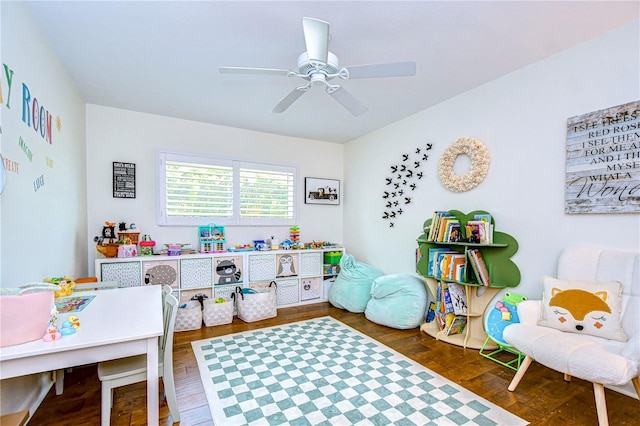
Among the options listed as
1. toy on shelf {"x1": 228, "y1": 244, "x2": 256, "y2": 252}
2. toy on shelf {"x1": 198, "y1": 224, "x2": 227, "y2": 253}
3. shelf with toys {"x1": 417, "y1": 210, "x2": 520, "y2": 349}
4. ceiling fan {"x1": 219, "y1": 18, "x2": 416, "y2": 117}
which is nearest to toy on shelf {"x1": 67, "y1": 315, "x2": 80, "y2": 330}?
ceiling fan {"x1": 219, "y1": 18, "x2": 416, "y2": 117}

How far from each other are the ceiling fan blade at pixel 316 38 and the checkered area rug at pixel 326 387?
2126 millimetres

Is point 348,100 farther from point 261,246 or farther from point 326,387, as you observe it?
point 261,246

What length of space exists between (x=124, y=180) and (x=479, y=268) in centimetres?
388

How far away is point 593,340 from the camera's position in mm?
1834

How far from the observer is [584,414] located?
1.79 m

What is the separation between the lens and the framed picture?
4574 mm

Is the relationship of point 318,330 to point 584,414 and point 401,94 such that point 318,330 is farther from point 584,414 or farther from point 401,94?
point 401,94

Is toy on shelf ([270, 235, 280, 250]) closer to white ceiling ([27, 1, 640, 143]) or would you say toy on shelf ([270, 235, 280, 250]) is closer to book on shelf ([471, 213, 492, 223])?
white ceiling ([27, 1, 640, 143])

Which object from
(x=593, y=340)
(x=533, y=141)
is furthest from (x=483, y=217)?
(x=593, y=340)

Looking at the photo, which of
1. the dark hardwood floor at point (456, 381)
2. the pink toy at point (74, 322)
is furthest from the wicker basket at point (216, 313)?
the pink toy at point (74, 322)

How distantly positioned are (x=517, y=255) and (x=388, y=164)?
6.27 feet

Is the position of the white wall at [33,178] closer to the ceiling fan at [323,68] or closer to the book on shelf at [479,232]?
the ceiling fan at [323,68]

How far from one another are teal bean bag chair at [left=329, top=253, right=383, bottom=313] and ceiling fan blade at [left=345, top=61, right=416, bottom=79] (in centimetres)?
265

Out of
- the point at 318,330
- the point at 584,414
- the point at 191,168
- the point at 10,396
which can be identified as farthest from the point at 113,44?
the point at 584,414
